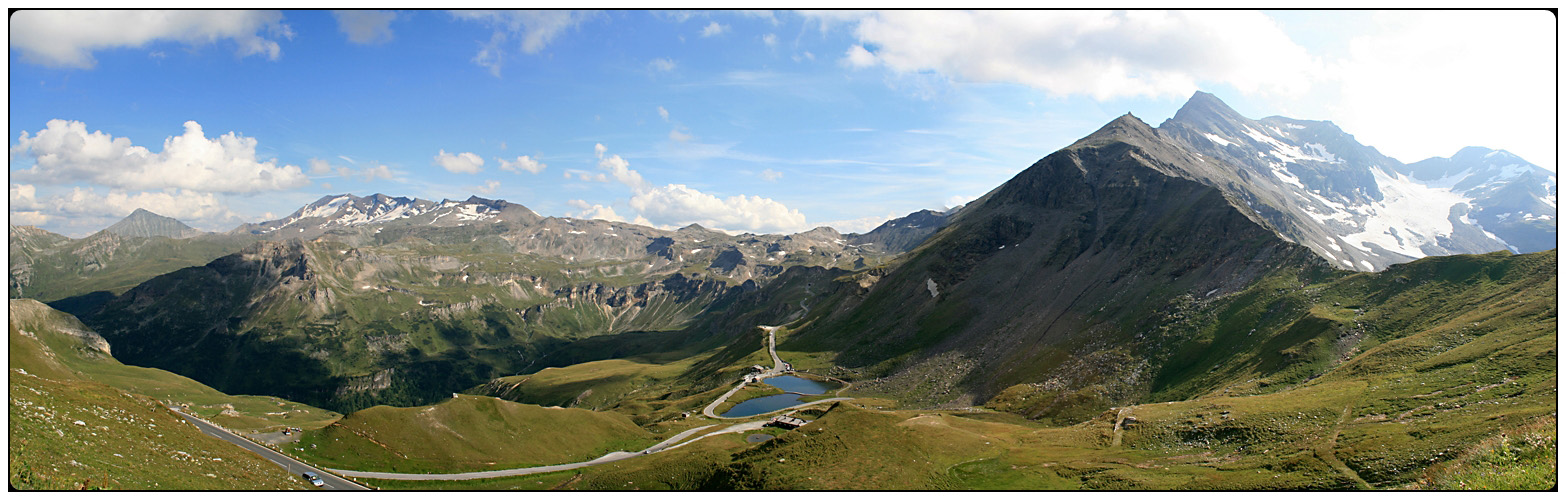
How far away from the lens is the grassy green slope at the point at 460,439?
74688 millimetres

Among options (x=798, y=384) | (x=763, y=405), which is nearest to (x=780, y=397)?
(x=763, y=405)

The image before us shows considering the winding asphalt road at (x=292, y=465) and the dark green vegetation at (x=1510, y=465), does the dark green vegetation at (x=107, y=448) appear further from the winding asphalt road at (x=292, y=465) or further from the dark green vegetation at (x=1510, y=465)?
the dark green vegetation at (x=1510, y=465)

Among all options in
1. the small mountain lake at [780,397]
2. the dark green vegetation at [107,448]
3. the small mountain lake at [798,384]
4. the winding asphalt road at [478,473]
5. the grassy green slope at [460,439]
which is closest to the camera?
the dark green vegetation at [107,448]

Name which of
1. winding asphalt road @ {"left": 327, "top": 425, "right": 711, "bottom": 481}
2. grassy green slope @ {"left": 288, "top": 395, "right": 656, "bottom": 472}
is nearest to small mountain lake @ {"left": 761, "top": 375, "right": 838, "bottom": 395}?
grassy green slope @ {"left": 288, "top": 395, "right": 656, "bottom": 472}

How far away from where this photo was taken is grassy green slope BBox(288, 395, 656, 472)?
7469 centimetres

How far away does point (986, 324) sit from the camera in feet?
625

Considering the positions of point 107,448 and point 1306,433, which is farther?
point 1306,433

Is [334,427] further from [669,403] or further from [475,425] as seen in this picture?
[669,403]

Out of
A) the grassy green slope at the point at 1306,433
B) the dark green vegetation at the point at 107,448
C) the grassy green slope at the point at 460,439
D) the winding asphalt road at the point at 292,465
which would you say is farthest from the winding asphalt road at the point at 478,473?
Answer: the dark green vegetation at the point at 107,448

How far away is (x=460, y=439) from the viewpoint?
3273 inches

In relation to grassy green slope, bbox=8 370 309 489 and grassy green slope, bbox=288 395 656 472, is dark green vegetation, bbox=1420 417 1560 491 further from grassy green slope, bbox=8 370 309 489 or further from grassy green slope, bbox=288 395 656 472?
grassy green slope, bbox=288 395 656 472

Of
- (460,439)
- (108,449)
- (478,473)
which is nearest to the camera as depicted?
(108,449)

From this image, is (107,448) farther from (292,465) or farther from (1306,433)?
(1306,433)
